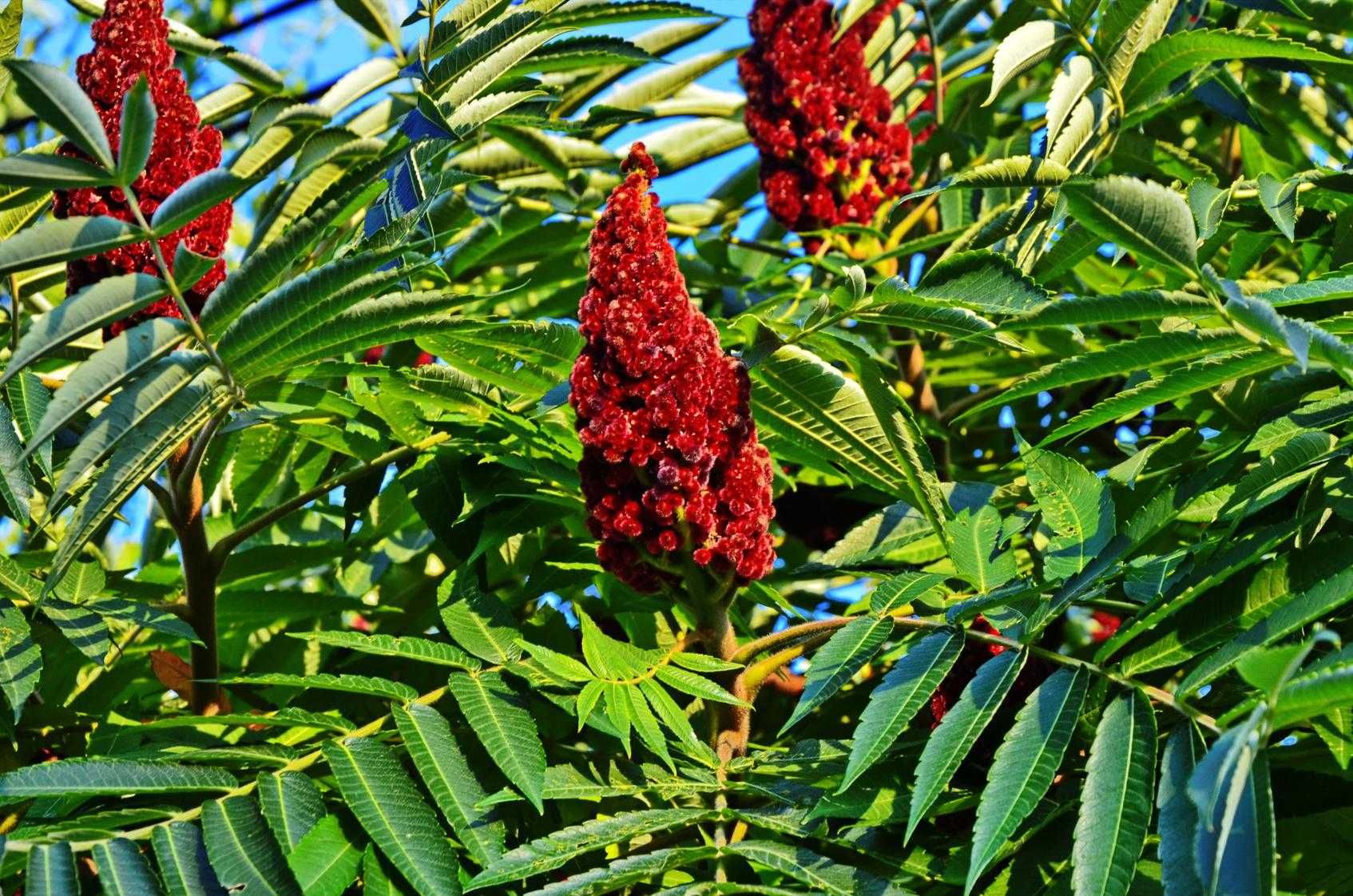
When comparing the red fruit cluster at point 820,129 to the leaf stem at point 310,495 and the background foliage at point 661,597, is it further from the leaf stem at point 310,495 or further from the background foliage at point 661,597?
the leaf stem at point 310,495

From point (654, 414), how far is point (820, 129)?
1.46 meters

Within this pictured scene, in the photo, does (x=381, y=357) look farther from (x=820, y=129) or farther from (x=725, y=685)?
(x=725, y=685)

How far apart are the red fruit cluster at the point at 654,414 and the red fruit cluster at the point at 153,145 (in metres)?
0.75

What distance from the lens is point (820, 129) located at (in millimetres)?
3439

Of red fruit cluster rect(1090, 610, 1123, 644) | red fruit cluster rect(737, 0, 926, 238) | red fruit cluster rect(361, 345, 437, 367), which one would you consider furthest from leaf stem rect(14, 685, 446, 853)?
red fruit cluster rect(1090, 610, 1123, 644)

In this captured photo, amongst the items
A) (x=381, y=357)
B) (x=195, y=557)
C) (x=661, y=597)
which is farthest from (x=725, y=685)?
(x=381, y=357)

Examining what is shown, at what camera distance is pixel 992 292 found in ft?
6.35

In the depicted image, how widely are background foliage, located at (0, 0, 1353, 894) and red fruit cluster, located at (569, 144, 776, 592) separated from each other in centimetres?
9

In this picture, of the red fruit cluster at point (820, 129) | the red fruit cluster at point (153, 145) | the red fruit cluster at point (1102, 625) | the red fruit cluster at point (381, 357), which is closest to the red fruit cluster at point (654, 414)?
the red fruit cluster at point (153, 145)

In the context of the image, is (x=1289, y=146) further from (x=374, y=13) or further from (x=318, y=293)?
(x=318, y=293)

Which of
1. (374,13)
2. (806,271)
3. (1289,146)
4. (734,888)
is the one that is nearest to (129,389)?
(734,888)

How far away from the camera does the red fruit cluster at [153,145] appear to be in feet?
8.46

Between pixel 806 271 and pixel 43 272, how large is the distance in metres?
1.71

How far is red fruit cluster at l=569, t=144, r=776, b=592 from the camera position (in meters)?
2.19
